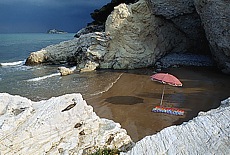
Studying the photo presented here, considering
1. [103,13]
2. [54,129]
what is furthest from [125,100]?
[103,13]

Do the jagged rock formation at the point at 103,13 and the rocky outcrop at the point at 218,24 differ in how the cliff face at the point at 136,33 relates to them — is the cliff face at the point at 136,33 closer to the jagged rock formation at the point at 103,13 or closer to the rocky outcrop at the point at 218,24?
the rocky outcrop at the point at 218,24

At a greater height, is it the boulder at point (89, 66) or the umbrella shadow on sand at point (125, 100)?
the boulder at point (89, 66)

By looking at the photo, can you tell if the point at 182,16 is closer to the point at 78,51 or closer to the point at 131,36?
the point at 131,36

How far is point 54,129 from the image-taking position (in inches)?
229

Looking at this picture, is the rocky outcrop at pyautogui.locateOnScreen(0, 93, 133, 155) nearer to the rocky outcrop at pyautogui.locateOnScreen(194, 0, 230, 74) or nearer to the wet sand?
the wet sand

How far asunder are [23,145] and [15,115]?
125cm

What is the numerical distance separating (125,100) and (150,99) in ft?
5.32

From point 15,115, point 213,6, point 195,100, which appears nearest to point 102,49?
point 213,6

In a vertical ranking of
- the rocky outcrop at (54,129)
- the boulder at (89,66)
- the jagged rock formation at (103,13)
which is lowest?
the boulder at (89,66)

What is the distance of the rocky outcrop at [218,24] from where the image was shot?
1825 centimetres

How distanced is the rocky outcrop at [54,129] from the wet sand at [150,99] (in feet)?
12.0

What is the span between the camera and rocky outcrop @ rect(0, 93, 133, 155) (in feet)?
17.5

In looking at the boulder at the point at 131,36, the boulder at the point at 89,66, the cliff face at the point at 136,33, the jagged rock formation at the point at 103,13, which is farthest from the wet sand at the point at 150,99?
the jagged rock formation at the point at 103,13

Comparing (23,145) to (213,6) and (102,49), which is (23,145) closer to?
(213,6)
